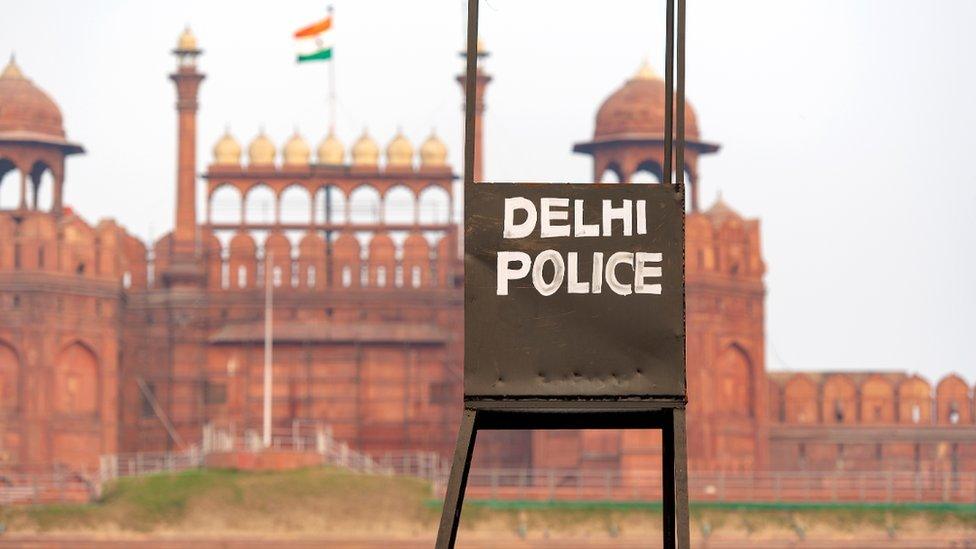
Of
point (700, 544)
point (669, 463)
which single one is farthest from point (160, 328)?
point (669, 463)

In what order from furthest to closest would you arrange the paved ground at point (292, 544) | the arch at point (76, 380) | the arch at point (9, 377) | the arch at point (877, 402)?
the arch at point (877, 402), the arch at point (76, 380), the arch at point (9, 377), the paved ground at point (292, 544)

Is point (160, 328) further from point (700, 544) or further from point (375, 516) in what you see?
point (700, 544)

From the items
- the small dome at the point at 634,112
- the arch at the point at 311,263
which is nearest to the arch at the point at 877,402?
the small dome at the point at 634,112

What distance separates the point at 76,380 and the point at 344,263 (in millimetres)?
8882

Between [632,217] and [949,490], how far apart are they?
4945 cm

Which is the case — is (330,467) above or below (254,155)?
below

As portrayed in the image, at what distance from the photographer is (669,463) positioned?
13.3 m

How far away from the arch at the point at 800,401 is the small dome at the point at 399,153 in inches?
530

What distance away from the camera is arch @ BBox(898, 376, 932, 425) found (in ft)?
223

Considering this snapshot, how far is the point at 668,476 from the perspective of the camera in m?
13.6

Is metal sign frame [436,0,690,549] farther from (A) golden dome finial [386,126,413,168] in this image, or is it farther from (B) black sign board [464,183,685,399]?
(A) golden dome finial [386,126,413,168]

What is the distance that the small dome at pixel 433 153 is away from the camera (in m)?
68.1

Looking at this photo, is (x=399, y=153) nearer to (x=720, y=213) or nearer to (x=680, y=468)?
(x=720, y=213)

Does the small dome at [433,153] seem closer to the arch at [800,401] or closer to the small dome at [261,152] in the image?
the small dome at [261,152]
